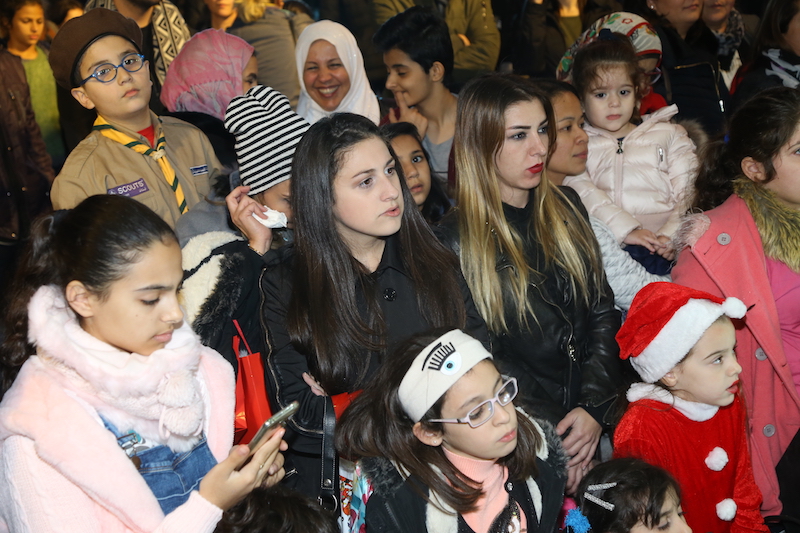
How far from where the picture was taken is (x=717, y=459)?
8.42ft

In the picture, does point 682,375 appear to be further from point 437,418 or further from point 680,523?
point 437,418

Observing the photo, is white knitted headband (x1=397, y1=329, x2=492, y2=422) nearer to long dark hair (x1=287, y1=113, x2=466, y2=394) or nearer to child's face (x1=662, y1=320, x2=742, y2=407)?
long dark hair (x1=287, y1=113, x2=466, y2=394)

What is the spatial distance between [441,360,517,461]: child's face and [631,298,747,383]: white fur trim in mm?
744

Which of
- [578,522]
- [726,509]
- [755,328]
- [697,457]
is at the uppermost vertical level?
[755,328]

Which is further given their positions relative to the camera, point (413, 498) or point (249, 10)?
point (249, 10)

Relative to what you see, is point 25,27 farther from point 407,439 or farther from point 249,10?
point 407,439

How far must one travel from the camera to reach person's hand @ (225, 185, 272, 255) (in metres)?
2.87

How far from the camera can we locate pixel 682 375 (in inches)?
103

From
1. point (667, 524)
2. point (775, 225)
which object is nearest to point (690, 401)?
point (667, 524)

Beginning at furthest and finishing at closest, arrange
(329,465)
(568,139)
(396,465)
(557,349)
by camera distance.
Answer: (568,139)
(557,349)
(329,465)
(396,465)

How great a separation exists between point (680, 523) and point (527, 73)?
389 centimetres

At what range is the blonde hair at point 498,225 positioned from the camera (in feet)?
8.94

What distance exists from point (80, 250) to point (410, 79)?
9.43 ft

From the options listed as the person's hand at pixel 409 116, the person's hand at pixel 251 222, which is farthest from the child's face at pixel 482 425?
the person's hand at pixel 409 116
